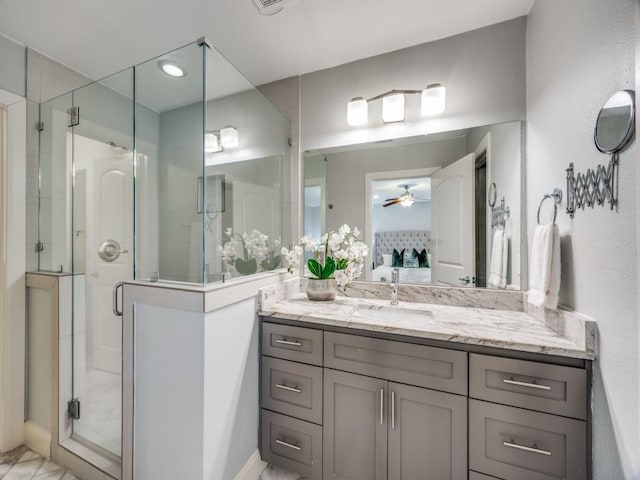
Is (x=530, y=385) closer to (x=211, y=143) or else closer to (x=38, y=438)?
(x=211, y=143)

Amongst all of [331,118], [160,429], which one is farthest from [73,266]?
[331,118]

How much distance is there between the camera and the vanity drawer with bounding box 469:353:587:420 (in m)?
1.00

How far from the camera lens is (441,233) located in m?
1.79

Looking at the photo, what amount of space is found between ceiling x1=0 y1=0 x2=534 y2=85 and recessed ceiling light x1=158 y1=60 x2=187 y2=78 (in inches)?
9.8

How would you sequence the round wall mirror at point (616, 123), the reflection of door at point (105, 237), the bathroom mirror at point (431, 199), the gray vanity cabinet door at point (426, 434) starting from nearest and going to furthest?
the round wall mirror at point (616, 123)
the gray vanity cabinet door at point (426, 434)
the bathroom mirror at point (431, 199)
the reflection of door at point (105, 237)

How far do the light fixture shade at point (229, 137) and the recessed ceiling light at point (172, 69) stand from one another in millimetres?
366

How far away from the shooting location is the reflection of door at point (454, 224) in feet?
5.58

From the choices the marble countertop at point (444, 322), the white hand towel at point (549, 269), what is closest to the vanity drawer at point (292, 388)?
the marble countertop at point (444, 322)

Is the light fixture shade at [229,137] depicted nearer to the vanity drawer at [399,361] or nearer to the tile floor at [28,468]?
the vanity drawer at [399,361]

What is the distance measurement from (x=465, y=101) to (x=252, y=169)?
1.41 metres

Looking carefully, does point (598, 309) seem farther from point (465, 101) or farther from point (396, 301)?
point (465, 101)

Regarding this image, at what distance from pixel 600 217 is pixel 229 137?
174 cm

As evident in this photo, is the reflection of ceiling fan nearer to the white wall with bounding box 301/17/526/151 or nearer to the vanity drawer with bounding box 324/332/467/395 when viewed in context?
the white wall with bounding box 301/17/526/151

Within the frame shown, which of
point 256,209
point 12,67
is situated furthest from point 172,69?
point 12,67
